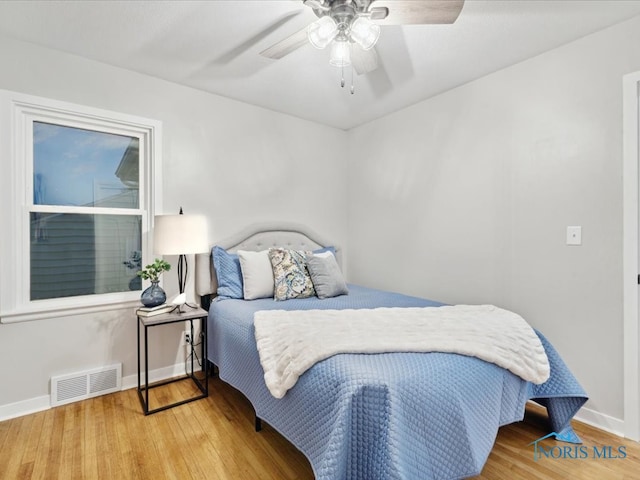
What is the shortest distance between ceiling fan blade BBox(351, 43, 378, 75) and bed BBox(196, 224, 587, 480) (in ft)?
5.11

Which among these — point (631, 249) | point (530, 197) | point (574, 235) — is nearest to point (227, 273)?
point (530, 197)

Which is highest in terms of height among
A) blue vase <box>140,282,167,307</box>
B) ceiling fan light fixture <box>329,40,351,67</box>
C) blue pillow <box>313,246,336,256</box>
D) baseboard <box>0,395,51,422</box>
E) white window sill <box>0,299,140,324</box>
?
ceiling fan light fixture <box>329,40,351,67</box>

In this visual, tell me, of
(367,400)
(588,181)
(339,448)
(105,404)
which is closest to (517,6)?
(588,181)

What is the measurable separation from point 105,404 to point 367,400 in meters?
2.07

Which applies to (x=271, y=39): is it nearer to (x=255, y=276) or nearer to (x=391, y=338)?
(x=255, y=276)

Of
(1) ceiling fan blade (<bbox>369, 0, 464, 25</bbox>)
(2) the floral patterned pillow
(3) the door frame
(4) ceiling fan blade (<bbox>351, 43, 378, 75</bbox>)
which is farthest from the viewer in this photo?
(2) the floral patterned pillow

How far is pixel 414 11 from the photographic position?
1.54 meters

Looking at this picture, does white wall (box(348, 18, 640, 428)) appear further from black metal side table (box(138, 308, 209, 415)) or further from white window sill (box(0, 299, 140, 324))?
white window sill (box(0, 299, 140, 324))

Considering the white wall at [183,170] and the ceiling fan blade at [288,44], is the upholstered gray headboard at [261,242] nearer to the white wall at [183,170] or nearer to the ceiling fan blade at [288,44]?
the white wall at [183,170]

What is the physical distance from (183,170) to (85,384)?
5.75ft

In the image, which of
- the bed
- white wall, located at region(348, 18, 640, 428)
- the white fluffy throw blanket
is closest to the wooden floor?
the bed

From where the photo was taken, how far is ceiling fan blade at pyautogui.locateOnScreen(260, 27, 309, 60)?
67.5 inches

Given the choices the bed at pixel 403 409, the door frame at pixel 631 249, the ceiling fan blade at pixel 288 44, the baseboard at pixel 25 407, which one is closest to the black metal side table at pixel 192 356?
the baseboard at pixel 25 407

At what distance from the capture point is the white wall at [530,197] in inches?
83.4
